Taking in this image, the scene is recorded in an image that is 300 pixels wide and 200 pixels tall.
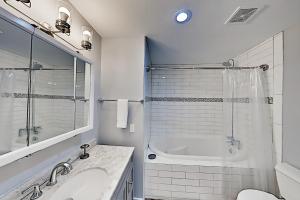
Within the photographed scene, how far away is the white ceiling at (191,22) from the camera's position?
140cm

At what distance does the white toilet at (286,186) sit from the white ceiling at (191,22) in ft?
4.91

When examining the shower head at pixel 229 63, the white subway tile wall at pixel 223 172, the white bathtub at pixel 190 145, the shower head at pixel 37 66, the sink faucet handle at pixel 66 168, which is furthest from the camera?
the white bathtub at pixel 190 145

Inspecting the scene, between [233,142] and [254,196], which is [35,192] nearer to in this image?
[254,196]

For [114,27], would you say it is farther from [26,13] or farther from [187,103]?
[187,103]

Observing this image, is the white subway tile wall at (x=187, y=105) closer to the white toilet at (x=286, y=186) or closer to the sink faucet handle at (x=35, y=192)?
the white toilet at (x=286, y=186)

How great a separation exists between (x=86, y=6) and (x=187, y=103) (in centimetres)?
233

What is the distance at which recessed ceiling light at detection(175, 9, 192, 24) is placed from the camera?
5.01 feet

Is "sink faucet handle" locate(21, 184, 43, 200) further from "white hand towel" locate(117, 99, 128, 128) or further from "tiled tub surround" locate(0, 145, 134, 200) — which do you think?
"white hand towel" locate(117, 99, 128, 128)

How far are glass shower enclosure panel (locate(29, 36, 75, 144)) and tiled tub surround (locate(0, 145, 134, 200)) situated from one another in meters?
0.29

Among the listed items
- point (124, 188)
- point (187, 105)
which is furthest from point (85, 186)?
point (187, 105)

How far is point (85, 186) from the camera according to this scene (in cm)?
119

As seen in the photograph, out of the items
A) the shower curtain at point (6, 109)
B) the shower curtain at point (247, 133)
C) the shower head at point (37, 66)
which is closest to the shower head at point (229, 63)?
Answer: the shower curtain at point (247, 133)

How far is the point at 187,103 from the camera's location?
9.95 feet

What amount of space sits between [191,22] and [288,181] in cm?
190
